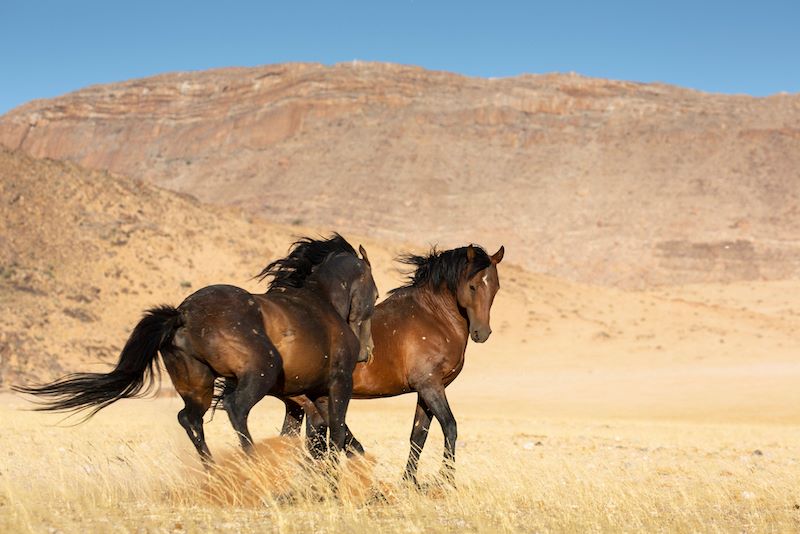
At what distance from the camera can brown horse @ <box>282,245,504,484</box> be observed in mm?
8352

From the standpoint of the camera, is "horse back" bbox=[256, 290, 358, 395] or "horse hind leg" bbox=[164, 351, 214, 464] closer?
"horse hind leg" bbox=[164, 351, 214, 464]

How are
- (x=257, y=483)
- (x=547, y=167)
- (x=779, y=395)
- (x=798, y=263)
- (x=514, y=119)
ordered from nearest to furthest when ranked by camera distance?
(x=257, y=483) < (x=779, y=395) < (x=798, y=263) < (x=547, y=167) < (x=514, y=119)

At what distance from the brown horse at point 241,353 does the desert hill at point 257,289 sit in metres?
16.8

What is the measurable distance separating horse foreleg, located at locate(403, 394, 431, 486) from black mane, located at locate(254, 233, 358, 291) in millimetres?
1493

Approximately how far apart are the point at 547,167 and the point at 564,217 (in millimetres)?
9961

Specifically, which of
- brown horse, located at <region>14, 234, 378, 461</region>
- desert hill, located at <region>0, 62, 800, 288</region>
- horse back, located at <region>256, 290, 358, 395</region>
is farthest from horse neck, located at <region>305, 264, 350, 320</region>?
desert hill, located at <region>0, 62, 800, 288</region>

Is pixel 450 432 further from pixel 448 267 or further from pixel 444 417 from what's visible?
pixel 448 267

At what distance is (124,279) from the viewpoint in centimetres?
3406

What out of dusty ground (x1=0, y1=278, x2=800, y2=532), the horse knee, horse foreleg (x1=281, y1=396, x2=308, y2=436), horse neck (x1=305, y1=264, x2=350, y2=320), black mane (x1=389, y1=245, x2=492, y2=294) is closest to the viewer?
dusty ground (x1=0, y1=278, x2=800, y2=532)

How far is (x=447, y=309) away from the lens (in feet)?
29.2

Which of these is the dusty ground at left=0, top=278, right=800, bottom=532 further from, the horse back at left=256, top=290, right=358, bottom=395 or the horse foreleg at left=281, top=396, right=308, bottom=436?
the horse back at left=256, top=290, right=358, bottom=395

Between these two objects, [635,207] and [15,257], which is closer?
[15,257]

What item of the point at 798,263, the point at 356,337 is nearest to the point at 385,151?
the point at 798,263

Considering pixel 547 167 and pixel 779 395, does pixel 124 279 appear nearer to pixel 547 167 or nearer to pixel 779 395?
pixel 779 395
